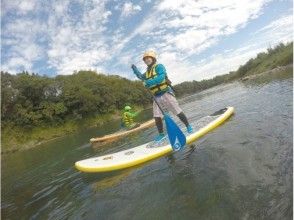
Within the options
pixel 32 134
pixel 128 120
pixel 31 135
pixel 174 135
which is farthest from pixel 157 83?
pixel 32 134

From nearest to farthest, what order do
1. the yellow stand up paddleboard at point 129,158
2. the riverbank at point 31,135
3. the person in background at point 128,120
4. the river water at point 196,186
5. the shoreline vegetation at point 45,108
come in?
the river water at point 196,186 < the yellow stand up paddleboard at point 129,158 < the person in background at point 128,120 < the riverbank at point 31,135 < the shoreline vegetation at point 45,108

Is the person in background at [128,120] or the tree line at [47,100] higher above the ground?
the tree line at [47,100]

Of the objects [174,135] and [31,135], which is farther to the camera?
[31,135]

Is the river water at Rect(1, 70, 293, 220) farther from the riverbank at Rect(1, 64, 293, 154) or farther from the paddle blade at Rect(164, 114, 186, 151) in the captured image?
the riverbank at Rect(1, 64, 293, 154)

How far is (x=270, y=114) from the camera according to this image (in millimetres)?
10312

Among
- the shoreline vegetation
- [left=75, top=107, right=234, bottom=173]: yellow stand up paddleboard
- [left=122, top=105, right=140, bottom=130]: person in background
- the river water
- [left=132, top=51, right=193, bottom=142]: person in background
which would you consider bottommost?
the river water

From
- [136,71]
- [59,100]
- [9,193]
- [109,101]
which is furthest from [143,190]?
[109,101]

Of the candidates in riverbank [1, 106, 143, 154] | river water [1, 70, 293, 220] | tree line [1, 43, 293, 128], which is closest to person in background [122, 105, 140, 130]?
river water [1, 70, 293, 220]

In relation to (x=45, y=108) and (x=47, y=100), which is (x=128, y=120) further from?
(x=47, y=100)

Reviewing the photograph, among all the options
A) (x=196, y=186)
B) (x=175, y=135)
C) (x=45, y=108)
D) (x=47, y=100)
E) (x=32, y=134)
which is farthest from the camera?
(x=47, y=100)

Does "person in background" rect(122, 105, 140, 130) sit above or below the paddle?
above

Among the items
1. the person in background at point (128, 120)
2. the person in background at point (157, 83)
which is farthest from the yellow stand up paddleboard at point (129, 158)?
the person in background at point (128, 120)

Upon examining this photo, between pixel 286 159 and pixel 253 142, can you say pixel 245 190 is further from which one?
pixel 253 142

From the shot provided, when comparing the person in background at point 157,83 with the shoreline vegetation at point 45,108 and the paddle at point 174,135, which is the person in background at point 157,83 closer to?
the paddle at point 174,135
